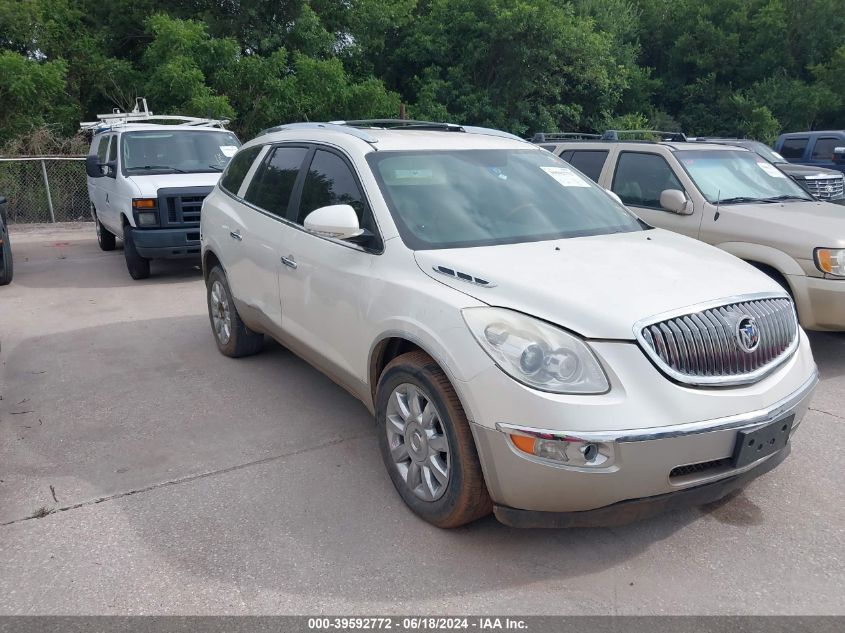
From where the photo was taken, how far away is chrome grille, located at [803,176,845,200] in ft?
42.4

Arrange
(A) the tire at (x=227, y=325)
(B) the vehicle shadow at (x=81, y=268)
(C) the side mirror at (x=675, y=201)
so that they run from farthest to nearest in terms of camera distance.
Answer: (B) the vehicle shadow at (x=81, y=268) → (C) the side mirror at (x=675, y=201) → (A) the tire at (x=227, y=325)

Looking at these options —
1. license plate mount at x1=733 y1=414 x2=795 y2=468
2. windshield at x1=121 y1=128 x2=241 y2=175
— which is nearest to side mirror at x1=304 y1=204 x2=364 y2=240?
license plate mount at x1=733 y1=414 x2=795 y2=468

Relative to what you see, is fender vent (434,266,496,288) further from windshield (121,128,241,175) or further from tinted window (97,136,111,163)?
tinted window (97,136,111,163)

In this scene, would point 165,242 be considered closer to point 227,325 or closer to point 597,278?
point 227,325

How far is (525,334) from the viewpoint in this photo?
9.49 ft

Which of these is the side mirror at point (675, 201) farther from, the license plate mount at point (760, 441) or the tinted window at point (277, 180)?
the license plate mount at point (760, 441)

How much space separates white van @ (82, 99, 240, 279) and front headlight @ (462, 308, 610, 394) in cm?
697

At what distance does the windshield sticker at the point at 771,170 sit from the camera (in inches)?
283

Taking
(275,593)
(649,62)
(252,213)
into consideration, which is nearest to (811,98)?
(649,62)

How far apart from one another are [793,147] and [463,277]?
1627cm

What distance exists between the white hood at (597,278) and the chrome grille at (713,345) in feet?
0.21

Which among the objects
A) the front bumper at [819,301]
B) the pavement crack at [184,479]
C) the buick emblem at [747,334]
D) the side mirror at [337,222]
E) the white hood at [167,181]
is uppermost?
the side mirror at [337,222]

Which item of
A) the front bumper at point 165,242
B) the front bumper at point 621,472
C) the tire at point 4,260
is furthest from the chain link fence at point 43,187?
the front bumper at point 621,472

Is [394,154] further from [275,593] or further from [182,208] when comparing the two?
[182,208]
